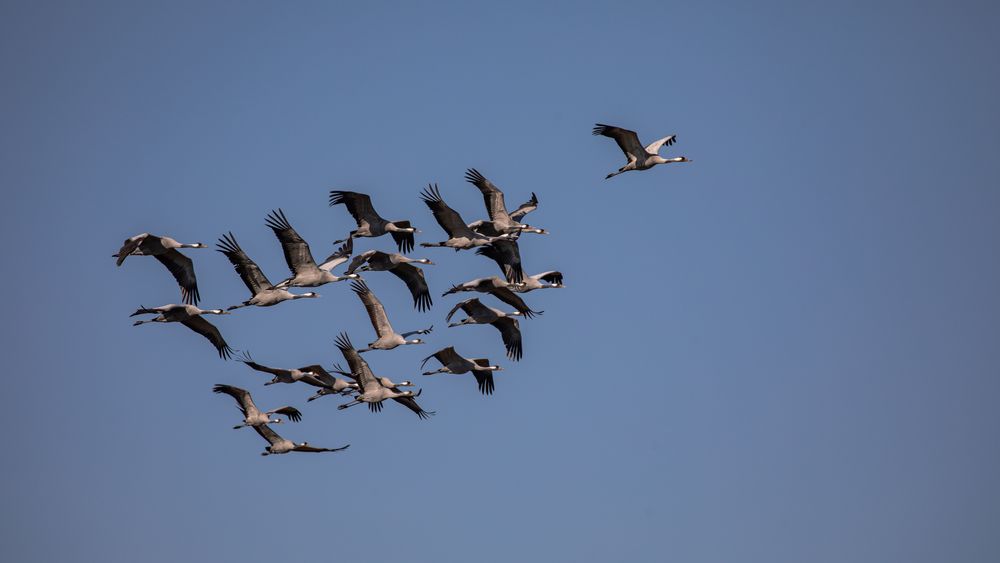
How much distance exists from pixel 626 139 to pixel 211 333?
1170 cm

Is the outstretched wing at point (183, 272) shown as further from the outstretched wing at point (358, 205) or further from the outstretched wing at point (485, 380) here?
the outstretched wing at point (485, 380)

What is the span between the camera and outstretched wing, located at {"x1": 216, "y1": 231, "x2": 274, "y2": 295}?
35.2 metres

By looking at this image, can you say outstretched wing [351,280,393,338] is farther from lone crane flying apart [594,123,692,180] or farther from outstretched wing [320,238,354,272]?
lone crane flying apart [594,123,692,180]

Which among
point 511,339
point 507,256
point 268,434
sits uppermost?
point 507,256

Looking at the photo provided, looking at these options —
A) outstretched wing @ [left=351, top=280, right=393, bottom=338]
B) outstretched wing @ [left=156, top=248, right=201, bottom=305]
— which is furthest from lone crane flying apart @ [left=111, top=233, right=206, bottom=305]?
outstretched wing @ [left=351, top=280, right=393, bottom=338]

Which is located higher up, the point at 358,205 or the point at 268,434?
the point at 358,205

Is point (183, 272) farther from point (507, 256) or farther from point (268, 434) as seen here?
point (507, 256)

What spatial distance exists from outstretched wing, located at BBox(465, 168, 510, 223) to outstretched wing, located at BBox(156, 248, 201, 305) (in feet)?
23.9

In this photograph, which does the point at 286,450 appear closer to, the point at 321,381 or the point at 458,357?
the point at 321,381

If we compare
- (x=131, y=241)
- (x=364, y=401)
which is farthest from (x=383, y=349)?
(x=131, y=241)

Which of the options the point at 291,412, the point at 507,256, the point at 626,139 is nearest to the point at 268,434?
the point at 291,412

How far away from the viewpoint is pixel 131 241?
1377 inches

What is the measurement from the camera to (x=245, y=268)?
35781 mm

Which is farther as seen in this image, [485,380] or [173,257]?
[485,380]
